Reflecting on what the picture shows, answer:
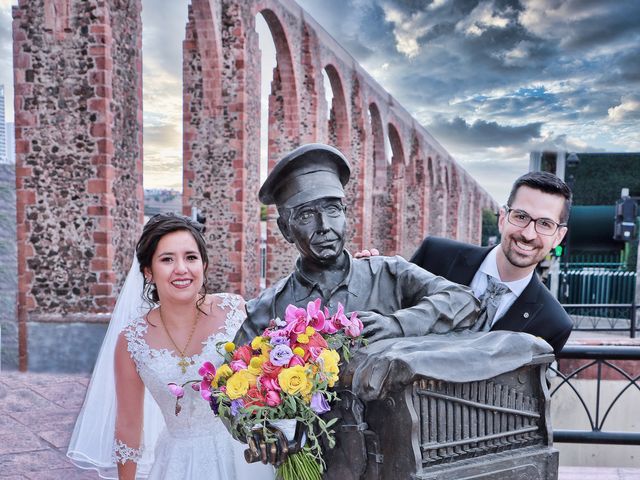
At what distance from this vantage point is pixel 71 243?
831 centimetres

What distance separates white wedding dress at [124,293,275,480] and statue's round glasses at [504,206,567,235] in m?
1.32

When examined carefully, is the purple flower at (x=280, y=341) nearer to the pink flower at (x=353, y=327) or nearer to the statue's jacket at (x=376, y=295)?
the pink flower at (x=353, y=327)

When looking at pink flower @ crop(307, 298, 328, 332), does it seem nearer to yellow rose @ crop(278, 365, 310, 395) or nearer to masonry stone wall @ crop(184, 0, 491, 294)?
yellow rose @ crop(278, 365, 310, 395)

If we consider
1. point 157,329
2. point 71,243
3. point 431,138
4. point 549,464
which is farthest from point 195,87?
point 431,138

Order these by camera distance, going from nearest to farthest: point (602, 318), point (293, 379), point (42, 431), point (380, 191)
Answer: point (293, 379)
point (42, 431)
point (602, 318)
point (380, 191)

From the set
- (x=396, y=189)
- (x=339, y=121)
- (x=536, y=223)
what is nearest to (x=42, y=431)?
(x=536, y=223)

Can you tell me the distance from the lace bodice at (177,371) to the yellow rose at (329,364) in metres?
0.96

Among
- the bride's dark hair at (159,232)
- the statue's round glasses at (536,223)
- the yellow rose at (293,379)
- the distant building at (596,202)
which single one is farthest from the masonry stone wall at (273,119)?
the yellow rose at (293,379)

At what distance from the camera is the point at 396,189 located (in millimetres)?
27859

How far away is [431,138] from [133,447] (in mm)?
34065

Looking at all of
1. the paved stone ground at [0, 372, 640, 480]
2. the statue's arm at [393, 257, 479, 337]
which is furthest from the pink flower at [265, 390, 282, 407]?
the paved stone ground at [0, 372, 640, 480]

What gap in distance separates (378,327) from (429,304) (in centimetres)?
21

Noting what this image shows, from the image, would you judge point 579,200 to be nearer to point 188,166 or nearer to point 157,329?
point 188,166

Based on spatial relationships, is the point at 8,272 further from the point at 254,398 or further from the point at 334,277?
the point at 254,398
